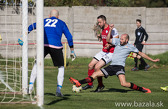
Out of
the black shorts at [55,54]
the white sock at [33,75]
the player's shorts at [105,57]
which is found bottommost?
the white sock at [33,75]

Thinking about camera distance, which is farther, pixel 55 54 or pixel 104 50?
pixel 104 50

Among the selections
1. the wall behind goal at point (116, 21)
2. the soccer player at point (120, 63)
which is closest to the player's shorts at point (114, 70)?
the soccer player at point (120, 63)

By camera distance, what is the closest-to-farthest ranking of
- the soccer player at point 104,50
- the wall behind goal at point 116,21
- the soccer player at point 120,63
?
the soccer player at point 120,63 < the soccer player at point 104,50 < the wall behind goal at point 116,21

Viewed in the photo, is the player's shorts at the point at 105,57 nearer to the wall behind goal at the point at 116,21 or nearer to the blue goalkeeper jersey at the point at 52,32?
the blue goalkeeper jersey at the point at 52,32

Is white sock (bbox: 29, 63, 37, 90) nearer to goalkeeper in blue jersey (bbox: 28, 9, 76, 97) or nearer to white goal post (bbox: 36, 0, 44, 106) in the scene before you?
goalkeeper in blue jersey (bbox: 28, 9, 76, 97)

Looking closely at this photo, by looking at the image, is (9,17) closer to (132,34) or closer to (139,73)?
(132,34)

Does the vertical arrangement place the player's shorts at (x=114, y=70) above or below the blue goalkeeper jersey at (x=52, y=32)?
below

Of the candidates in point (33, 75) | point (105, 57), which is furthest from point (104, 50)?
point (33, 75)

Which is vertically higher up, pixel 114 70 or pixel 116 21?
pixel 116 21

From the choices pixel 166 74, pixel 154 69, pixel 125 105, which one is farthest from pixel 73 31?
pixel 125 105

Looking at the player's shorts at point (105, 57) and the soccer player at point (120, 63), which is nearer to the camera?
the soccer player at point (120, 63)

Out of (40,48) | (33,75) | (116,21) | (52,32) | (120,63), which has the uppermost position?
(116,21)

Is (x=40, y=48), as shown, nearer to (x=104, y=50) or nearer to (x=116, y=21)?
(x=104, y=50)

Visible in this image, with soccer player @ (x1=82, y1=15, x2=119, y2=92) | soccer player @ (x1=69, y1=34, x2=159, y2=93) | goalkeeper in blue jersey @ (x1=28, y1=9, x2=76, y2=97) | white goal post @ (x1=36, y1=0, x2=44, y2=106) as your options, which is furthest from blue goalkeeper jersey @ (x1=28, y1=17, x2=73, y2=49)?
soccer player @ (x1=82, y1=15, x2=119, y2=92)
